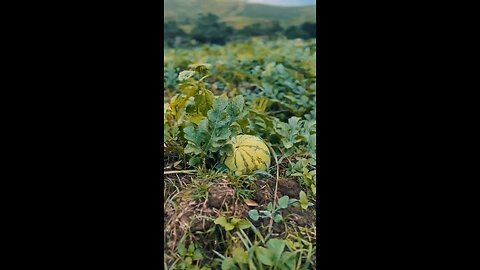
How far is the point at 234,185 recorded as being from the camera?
1540mm

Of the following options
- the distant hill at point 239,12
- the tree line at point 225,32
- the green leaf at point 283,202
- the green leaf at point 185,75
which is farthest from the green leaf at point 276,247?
the tree line at point 225,32

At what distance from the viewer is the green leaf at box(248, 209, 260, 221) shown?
1461 millimetres

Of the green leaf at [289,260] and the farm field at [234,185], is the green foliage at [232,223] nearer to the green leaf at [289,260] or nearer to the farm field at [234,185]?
the farm field at [234,185]

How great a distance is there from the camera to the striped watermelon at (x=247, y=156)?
1.59 metres

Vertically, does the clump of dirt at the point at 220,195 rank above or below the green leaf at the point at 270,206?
above

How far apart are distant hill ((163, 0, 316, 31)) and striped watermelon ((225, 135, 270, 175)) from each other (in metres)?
0.93

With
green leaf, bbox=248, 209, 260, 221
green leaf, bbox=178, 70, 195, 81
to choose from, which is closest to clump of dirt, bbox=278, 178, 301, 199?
green leaf, bbox=248, 209, 260, 221

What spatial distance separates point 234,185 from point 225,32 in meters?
1.37

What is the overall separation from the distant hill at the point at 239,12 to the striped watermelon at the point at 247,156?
933 millimetres

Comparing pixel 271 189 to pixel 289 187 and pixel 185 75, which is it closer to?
pixel 289 187
